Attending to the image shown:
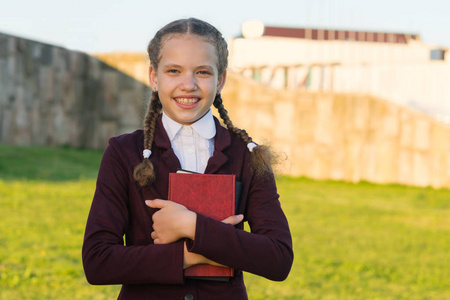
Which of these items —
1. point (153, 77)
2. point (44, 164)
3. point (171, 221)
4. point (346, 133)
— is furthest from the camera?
point (346, 133)

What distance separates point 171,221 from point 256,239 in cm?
22

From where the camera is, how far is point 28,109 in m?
12.3

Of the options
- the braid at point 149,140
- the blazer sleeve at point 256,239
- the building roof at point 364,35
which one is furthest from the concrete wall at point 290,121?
the blazer sleeve at point 256,239

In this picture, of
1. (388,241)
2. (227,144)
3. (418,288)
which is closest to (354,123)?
(388,241)

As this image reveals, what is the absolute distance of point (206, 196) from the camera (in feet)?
5.63

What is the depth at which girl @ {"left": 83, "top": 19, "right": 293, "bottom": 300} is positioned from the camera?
5.51ft

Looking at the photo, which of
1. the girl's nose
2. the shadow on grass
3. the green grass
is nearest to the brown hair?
the girl's nose

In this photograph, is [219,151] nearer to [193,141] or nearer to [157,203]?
[193,141]

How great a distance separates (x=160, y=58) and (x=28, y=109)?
11.0m

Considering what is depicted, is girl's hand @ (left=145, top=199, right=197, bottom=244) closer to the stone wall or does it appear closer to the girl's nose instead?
the girl's nose

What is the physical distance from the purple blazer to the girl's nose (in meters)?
0.14

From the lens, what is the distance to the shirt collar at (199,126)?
1850 millimetres

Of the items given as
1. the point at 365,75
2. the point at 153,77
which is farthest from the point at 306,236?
the point at 365,75

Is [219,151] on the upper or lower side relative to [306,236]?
upper
